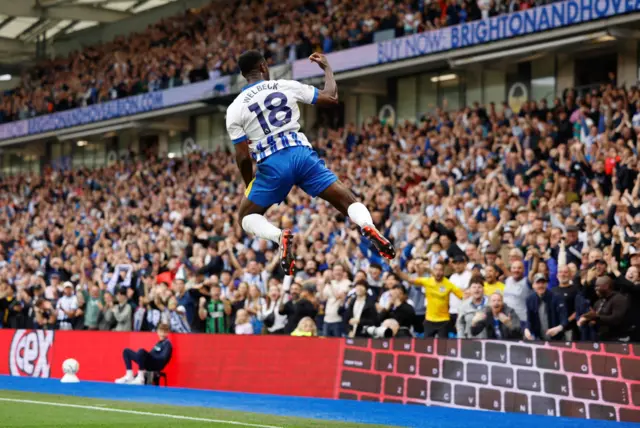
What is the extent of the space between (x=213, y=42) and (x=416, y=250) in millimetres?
21580

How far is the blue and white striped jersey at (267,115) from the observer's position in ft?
28.9

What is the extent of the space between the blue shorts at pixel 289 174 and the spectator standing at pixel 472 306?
5.61 metres

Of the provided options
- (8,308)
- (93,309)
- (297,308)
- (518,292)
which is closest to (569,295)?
(518,292)

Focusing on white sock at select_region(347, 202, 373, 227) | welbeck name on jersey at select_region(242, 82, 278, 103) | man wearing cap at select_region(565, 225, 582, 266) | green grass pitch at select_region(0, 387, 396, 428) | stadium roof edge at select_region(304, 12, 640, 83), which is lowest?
green grass pitch at select_region(0, 387, 396, 428)

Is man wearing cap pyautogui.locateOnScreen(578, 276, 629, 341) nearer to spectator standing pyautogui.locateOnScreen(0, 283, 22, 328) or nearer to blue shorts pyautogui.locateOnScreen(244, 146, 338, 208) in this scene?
blue shorts pyautogui.locateOnScreen(244, 146, 338, 208)

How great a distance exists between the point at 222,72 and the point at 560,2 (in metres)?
13.8

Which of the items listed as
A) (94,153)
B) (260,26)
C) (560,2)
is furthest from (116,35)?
(560,2)

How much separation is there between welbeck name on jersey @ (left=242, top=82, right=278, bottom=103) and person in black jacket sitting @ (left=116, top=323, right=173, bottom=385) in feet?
33.2

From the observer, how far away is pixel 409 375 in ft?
46.0

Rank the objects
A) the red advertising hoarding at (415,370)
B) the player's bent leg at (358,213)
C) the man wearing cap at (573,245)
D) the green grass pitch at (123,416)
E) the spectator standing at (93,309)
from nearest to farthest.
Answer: the player's bent leg at (358,213)
the green grass pitch at (123,416)
the red advertising hoarding at (415,370)
the man wearing cap at (573,245)
the spectator standing at (93,309)

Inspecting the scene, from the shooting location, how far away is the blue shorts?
886 centimetres

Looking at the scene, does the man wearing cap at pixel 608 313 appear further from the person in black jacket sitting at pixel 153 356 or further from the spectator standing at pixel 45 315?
the spectator standing at pixel 45 315

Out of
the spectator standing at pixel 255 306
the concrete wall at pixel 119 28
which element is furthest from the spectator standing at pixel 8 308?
the concrete wall at pixel 119 28

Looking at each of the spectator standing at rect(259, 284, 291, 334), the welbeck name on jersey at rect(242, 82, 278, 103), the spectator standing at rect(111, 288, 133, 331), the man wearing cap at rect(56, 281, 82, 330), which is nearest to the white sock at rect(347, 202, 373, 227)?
the welbeck name on jersey at rect(242, 82, 278, 103)
